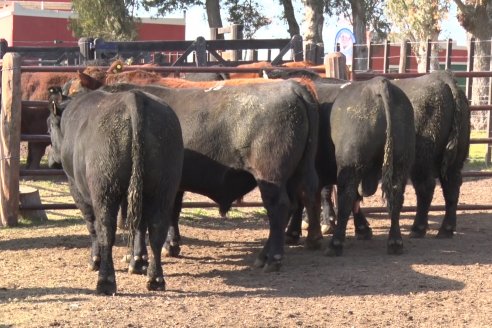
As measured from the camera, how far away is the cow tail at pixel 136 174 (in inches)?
266

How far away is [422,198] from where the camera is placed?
9641 millimetres

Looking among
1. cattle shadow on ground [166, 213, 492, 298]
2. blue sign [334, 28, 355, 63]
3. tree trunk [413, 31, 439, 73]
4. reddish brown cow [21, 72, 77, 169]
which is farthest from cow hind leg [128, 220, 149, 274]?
tree trunk [413, 31, 439, 73]

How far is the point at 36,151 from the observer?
14.2m

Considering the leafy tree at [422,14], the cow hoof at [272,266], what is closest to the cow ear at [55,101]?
the cow hoof at [272,266]

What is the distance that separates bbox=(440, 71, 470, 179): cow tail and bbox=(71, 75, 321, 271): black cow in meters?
1.77

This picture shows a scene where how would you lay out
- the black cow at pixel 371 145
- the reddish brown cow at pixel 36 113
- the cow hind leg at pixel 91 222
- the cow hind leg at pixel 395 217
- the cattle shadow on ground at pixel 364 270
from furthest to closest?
the reddish brown cow at pixel 36 113, the cow hind leg at pixel 395 217, the black cow at pixel 371 145, the cow hind leg at pixel 91 222, the cattle shadow on ground at pixel 364 270

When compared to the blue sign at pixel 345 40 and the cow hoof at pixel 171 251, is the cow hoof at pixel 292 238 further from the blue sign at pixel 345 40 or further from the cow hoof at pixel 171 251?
the blue sign at pixel 345 40

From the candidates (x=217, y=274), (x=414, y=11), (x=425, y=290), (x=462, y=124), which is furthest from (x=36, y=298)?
(x=414, y=11)

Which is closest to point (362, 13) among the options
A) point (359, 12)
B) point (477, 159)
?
point (359, 12)

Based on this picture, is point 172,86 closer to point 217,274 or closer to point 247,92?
point 247,92

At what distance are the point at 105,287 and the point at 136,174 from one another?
892 millimetres

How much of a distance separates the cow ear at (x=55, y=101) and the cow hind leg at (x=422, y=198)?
3.77 m

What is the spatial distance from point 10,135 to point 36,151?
3.99m

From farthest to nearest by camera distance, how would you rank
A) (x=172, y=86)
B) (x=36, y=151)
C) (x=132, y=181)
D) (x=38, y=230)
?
(x=36, y=151) → (x=38, y=230) → (x=172, y=86) → (x=132, y=181)
